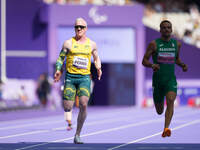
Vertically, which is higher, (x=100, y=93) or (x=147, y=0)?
(x=147, y=0)

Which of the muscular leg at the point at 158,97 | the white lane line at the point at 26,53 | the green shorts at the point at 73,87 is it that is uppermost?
the white lane line at the point at 26,53

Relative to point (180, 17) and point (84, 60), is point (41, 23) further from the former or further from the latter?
point (84, 60)

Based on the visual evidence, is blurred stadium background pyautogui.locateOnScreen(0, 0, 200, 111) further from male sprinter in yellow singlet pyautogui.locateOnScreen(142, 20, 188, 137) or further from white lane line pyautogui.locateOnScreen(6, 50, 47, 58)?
male sprinter in yellow singlet pyautogui.locateOnScreen(142, 20, 188, 137)

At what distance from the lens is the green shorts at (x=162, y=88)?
11031mm

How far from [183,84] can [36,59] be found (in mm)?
9131

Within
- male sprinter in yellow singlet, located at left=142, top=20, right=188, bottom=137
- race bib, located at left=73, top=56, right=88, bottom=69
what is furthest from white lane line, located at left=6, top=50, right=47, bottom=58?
male sprinter in yellow singlet, located at left=142, top=20, right=188, bottom=137

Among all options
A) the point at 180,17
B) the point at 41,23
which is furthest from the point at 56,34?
the point at 180,17

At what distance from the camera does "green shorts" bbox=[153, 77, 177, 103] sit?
1103cm

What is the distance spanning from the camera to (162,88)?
11172 millimetres

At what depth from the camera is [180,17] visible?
4525cm

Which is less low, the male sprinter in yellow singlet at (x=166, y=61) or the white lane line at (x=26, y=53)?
the white lane line at (x=26, y=53)

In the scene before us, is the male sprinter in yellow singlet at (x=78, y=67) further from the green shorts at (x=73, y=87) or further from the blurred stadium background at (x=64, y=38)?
the blurred stadium background at (x=64, y=38)

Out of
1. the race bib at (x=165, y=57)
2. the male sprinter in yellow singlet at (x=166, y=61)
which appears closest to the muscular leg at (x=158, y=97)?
the male sprinter in yellow singlet at (x=166, y=61)

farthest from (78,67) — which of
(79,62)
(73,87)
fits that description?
(73,87)
